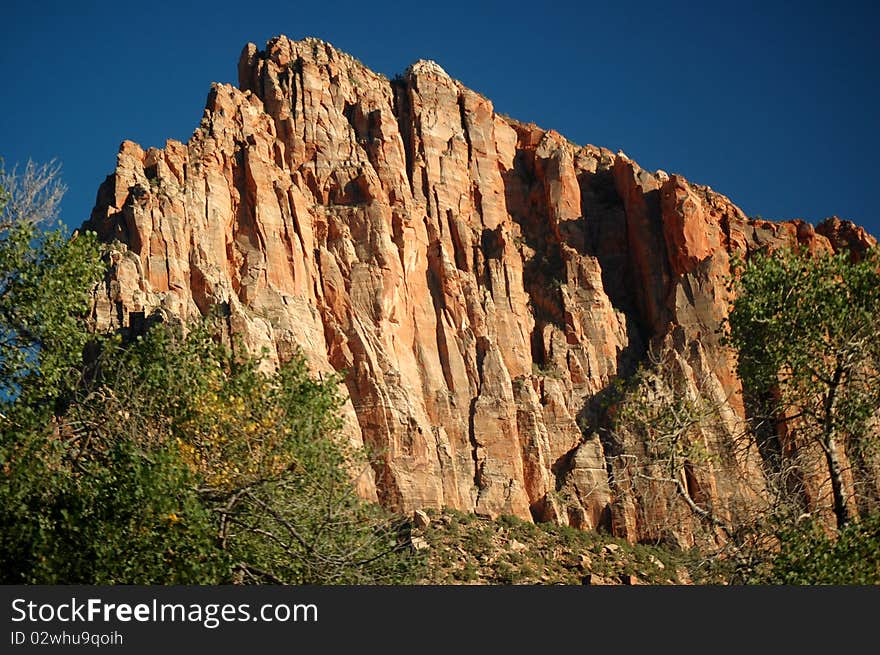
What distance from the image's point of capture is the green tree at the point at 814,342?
26094 mm

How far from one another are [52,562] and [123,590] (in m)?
2.52

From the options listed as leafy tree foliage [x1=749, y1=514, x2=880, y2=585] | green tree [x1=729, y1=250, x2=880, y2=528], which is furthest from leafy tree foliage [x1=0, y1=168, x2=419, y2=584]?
green tree [x1=729, y1=250, x2=880, y2=528]

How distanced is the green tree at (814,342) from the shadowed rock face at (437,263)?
39.6m

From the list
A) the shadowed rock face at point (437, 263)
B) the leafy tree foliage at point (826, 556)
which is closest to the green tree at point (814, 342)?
the leafy tree foliage at point (826, 556)

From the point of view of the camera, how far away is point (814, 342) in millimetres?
27875

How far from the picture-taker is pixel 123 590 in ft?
66.8

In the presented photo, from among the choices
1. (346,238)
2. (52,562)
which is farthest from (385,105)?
(52,562)

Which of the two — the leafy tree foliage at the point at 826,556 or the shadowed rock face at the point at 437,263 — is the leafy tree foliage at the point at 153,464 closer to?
the leafy tree foliage at the point at 826,556

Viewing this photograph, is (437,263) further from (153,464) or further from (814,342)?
(153,464)

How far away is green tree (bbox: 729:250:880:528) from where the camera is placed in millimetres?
26094

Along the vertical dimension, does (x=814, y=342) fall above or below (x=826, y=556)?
above

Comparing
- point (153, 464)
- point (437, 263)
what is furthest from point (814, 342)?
point (437, 263)

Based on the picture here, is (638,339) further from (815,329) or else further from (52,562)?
(52,562)

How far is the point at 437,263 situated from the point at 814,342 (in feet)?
212
